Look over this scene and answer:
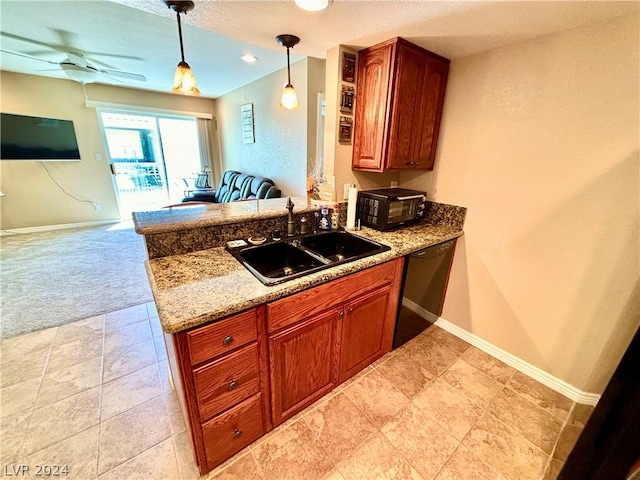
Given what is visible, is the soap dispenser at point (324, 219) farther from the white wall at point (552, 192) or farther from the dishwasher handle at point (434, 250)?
the white wall at point (552, 192)

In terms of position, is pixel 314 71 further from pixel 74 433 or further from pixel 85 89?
pixel 85 89

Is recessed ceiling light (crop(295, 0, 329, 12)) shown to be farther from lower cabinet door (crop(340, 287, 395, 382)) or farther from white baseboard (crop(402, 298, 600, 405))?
white baseboard (crop(402, 298, 600, 405))

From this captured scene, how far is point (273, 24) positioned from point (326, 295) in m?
1.57

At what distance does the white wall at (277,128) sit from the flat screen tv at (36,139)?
9.05ft

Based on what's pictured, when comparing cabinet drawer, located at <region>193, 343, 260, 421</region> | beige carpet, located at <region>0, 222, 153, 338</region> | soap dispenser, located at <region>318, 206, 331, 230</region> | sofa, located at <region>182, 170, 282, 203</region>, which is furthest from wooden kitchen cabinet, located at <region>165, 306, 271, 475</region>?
sofa, located at <region>182, 170, 282, 203</region>

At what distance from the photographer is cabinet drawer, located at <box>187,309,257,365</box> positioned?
98 cm

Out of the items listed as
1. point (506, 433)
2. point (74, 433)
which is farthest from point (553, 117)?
point (74, 433)

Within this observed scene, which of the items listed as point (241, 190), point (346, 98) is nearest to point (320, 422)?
point (346, 98)

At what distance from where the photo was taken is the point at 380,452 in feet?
4.35

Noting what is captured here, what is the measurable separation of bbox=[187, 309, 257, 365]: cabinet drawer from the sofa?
8.99 feet

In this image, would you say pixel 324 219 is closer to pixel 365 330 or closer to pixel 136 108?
pixel 365 330

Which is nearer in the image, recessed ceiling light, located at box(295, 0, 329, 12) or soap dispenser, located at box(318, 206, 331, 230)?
recessed ceiling light, located at box(295, 0, 329, 12)

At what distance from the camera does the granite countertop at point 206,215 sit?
4.62ft

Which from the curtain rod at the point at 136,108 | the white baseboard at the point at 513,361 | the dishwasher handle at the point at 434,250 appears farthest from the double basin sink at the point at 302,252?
the curtain rod at the point at 136,108
